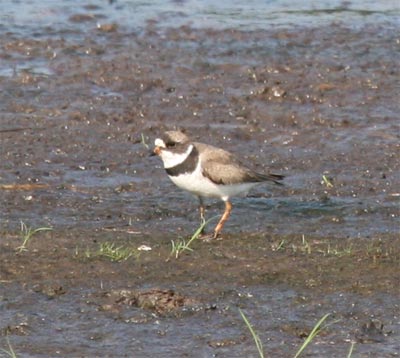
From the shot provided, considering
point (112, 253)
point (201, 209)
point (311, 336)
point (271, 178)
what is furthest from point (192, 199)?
point (311, 336)

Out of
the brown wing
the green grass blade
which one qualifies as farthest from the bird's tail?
the green grass blade

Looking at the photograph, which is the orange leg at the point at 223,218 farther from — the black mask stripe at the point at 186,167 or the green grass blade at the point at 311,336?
the green grass blade at the point at 311,336

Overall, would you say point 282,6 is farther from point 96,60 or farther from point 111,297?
point 111,297

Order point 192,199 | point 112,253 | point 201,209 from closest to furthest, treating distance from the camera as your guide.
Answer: point 112,253, point 201,209, point 192,199

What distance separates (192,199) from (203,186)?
0.92m

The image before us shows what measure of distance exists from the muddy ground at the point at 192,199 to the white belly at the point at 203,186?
0.87ft

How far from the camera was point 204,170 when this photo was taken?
9367mm

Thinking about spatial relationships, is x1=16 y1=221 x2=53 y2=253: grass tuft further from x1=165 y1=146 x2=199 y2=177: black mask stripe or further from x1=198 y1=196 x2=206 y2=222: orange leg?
x1=198 y1=196 x2=206 y2=222: orange leg

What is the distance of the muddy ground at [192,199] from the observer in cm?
751

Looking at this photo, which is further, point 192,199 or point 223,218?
point 192,199

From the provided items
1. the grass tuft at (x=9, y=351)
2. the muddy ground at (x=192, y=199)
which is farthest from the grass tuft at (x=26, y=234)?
the grass tuft at (x=9, y=351)

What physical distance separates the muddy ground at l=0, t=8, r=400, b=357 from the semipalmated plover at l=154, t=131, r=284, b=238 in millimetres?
291

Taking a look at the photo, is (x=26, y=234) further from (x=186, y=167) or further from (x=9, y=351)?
(x=9, y=351)

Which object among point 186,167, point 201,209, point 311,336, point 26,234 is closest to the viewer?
point 311,336
